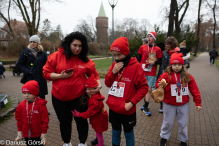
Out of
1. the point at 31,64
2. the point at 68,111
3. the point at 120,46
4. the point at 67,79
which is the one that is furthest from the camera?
the point at 31,64

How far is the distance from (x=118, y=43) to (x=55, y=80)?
1.07 m

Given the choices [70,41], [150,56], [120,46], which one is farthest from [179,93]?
[70,41]

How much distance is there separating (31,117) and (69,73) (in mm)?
862

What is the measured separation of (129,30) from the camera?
163ft

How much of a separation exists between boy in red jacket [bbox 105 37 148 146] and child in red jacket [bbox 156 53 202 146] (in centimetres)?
62

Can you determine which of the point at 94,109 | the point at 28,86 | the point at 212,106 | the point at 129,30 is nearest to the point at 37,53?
the point at 28,86

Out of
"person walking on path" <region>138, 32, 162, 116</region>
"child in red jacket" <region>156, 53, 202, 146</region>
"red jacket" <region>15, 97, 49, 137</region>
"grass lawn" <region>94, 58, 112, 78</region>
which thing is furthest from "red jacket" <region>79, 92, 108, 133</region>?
"grass lawn" <region>94, 58, 112, 78</region>

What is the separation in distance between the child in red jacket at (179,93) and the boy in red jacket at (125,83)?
0.62m

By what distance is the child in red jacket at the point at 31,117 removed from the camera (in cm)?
228

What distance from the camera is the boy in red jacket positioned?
6.66 ft

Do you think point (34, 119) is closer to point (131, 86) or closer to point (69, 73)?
point (69, 73)

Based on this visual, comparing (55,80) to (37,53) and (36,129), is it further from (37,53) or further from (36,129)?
(37,53)

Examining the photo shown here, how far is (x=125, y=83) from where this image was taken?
83.3 inches

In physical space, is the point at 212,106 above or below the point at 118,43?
below
